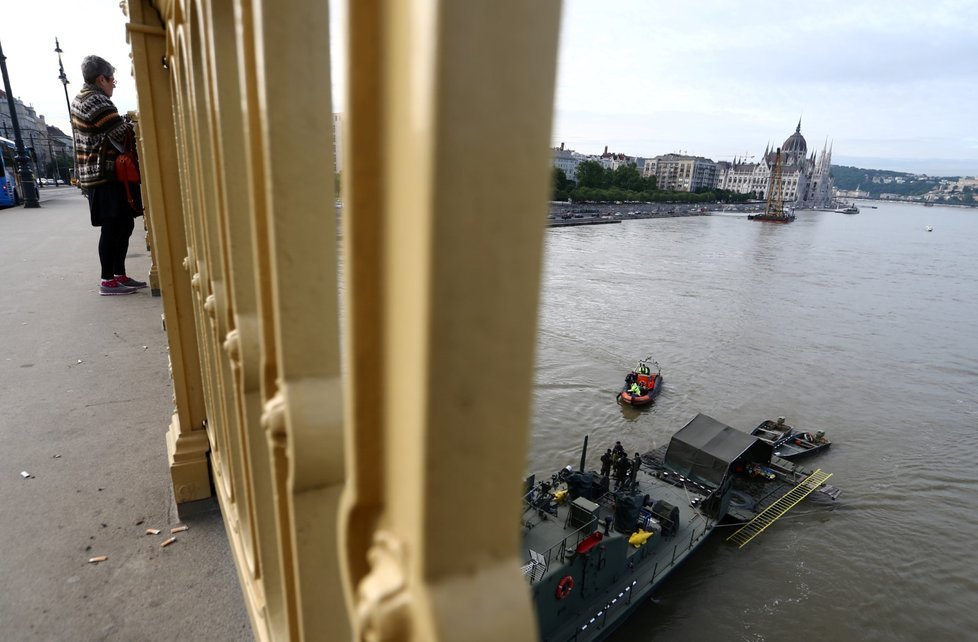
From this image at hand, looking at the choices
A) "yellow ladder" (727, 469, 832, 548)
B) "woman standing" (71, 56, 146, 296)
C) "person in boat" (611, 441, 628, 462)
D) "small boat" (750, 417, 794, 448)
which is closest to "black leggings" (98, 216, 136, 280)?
"woman standing" (71, 56, 146, 296)

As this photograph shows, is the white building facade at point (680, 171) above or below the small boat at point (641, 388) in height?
above

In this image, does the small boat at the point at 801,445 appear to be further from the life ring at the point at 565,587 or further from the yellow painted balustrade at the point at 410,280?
the yellow painted balustrade at the point at 410,280

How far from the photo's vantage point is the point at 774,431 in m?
17.3

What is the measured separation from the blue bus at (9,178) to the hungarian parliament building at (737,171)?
102 metres

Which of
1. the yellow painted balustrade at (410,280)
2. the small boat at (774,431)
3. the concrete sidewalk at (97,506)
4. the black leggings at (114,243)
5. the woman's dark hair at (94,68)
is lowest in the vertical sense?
the small boat at (774,431)

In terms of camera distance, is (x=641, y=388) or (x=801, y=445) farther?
(x=641, y=388)

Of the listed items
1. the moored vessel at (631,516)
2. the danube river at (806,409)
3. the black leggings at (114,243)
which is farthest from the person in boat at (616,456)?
the black leggings at (114,243)

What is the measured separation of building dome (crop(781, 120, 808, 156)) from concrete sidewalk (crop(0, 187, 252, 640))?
143776 mm

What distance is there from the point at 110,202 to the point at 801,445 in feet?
57.8

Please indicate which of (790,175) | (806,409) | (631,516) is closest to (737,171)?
(790,175)

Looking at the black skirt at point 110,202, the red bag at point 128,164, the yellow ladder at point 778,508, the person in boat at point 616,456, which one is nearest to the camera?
the red bag at point 128,164

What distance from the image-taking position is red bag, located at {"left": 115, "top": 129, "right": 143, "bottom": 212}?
5992mm

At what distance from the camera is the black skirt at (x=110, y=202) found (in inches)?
266

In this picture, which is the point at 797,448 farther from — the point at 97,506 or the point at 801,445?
the point at 97,506
